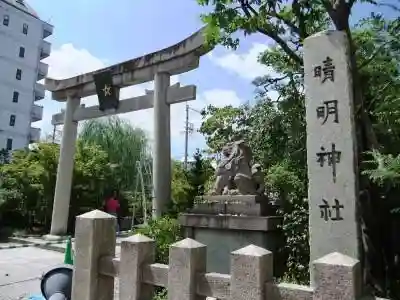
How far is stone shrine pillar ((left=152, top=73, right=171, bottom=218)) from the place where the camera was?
371 inches

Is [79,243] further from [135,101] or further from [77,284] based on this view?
[135,101]

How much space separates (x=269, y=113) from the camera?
8.60m

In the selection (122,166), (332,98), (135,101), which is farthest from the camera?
(122,166)

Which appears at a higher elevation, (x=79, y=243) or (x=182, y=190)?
(x=182, y=190)

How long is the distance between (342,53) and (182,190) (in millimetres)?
9043

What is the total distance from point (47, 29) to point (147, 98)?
30560 mm

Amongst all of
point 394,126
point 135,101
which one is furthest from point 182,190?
point 394,126

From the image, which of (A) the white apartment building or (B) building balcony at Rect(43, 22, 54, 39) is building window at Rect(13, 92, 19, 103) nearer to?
(A) the white apartment building

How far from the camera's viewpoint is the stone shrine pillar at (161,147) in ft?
30.9

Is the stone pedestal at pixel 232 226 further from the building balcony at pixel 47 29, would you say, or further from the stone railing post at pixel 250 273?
the building balcony at pixel 47 29

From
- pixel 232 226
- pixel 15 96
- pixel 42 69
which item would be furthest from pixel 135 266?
pixel 42 69

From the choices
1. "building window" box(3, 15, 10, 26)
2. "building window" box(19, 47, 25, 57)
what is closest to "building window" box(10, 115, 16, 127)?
"building window" box(19, 47, 25, 57)

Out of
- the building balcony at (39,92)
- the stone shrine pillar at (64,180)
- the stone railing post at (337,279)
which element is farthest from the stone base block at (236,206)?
the building balcony at (39,92)

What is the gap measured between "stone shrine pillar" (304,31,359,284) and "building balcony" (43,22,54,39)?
122 ft
